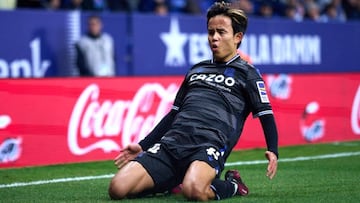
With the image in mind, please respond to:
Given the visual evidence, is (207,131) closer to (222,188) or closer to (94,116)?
(222,188)

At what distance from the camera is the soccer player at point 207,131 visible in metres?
7.94

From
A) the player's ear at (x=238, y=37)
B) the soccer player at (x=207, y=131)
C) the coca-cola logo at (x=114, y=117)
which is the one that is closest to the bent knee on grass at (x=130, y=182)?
the soccer player at (x=207, y=131)

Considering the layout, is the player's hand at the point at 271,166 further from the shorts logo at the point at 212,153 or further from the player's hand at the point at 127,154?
the player's hand at the point at 127,154

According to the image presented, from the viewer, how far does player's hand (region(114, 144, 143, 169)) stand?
8.24m

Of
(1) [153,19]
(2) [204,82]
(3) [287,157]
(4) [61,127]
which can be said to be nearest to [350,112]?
(3) [287,157]

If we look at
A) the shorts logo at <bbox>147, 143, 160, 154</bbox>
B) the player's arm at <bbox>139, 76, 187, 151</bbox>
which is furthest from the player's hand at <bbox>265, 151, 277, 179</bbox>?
the player's arm at <bbox>139, 76, 187, 151</bbox>

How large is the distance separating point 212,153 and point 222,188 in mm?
336

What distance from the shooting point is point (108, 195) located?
334 inches

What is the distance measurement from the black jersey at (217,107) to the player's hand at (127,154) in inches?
10.8

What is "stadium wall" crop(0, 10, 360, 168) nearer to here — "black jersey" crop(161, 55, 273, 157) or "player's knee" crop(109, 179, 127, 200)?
"player's knee" crop(109, 179, 127, 200)

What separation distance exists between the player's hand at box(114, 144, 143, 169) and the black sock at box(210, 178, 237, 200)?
794mm

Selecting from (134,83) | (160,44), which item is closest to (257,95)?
(134,83)

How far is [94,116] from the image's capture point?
12.3 meters

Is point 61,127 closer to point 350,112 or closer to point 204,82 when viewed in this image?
point 204,82
